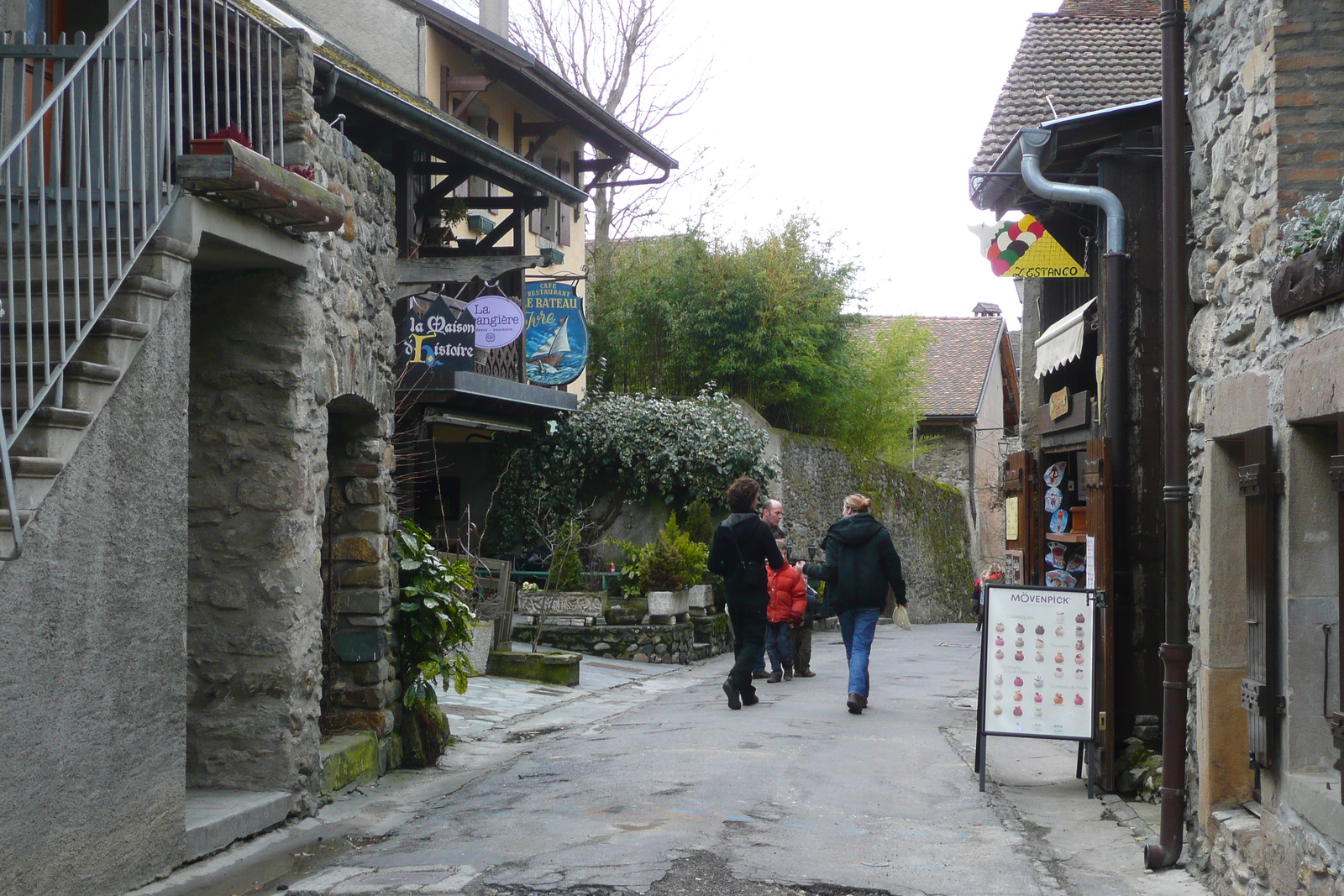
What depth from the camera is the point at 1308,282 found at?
427 centimetres

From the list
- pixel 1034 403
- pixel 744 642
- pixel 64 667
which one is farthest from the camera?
pixel 1034 403

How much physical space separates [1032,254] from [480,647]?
6.29 m

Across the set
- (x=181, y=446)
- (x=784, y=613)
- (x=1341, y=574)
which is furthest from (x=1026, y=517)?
(x=181, y=446)

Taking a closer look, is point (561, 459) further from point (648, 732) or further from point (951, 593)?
point (951, 593)

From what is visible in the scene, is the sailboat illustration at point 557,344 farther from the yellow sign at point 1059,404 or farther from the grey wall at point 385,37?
the yellow sign at point 1059,404

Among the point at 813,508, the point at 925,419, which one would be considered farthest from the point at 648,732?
the point at 925,419

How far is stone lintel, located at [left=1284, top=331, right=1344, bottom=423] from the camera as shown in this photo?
405 cm

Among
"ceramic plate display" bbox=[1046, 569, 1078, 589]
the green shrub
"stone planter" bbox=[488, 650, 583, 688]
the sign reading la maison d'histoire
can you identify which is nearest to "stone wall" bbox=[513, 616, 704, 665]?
"stone planter" bbox=[488, 650, 583, 688]

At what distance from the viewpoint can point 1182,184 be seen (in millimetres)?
5828

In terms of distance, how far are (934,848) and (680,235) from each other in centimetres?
1693

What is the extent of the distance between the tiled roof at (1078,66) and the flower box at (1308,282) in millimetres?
5675

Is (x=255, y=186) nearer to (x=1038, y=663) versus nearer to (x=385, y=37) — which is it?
(x=1038, y=663)

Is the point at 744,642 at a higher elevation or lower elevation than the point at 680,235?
lower

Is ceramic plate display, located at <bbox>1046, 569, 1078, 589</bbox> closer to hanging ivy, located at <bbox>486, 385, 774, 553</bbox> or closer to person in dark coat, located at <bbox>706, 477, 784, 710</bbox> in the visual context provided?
person in dark coat, located at <bbox>706, 477, 784, 710</bbox>
